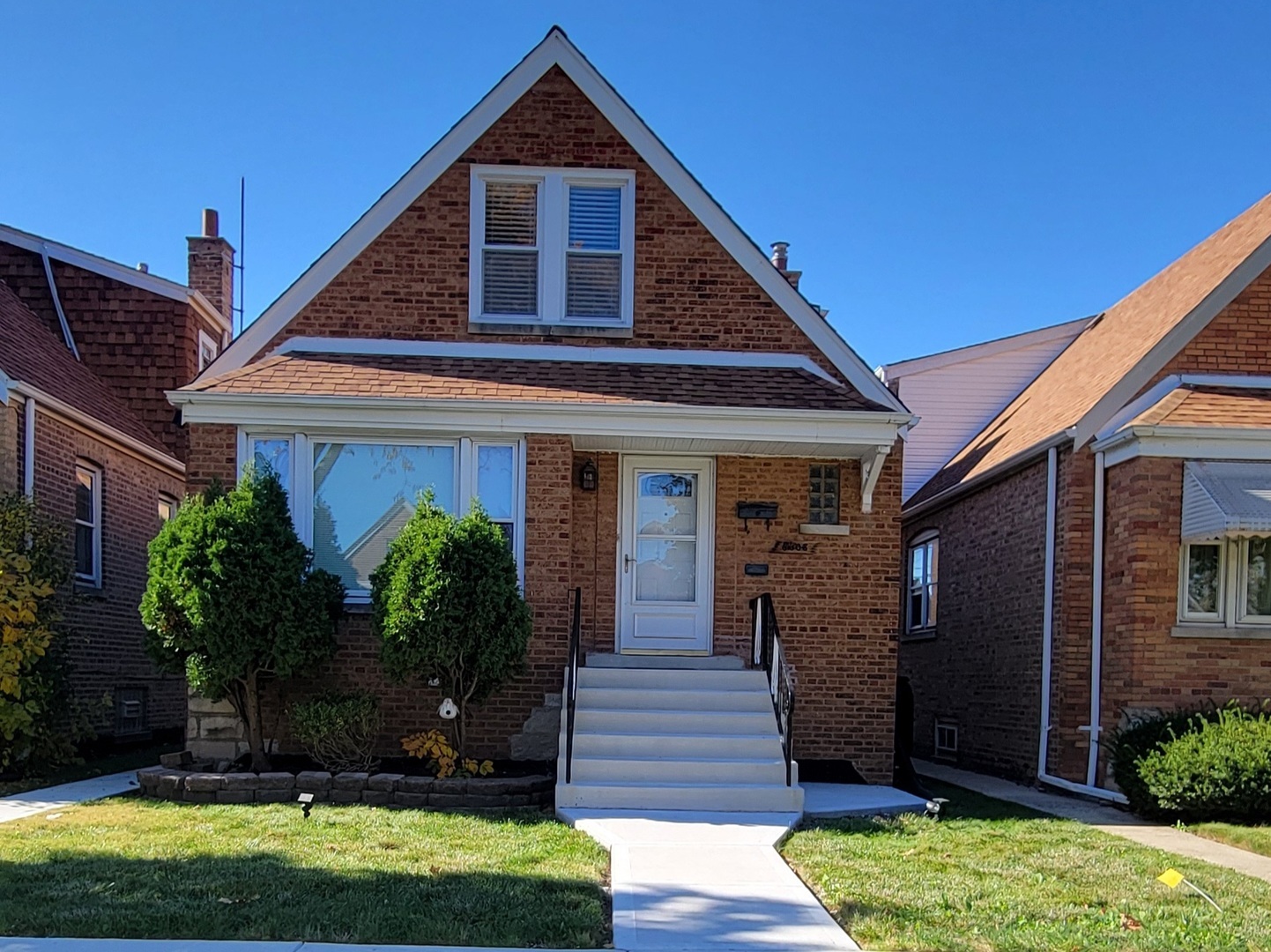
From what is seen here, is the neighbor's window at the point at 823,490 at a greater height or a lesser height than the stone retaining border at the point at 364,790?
greater

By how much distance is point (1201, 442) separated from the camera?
32.9ft

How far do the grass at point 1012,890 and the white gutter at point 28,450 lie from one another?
8.69m

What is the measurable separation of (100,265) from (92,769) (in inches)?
303

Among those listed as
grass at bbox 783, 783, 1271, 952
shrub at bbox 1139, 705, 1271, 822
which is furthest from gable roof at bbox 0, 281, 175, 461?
shrub at bbox 1139, 705, 1271, 822

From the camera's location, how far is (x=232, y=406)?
1000 centimetres

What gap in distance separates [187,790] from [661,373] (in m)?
5.71

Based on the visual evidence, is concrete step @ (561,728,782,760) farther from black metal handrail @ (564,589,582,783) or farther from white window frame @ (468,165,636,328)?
white window frame @ (468,165,636,328)

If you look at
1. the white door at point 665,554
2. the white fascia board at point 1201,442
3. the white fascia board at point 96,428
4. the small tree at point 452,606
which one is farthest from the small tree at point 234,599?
the white fascia board at point 1201,442

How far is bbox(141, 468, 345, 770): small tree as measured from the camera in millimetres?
8906

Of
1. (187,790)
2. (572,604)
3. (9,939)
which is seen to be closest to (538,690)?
(572,604)

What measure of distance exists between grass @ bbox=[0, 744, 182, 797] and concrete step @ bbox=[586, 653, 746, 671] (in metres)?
5.19

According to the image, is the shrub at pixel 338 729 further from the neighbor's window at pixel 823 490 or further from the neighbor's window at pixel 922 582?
the neighbor's window at pixel 922 582

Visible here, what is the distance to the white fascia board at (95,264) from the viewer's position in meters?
15.3

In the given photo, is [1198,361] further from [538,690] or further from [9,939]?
[9,939]
